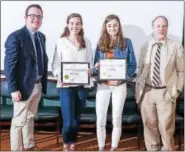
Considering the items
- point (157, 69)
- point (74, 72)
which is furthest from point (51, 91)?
point (157, 69)

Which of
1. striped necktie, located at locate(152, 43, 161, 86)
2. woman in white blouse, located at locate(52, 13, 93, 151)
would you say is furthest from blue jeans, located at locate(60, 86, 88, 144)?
striped necktie, located at locate(152, 43, 161, 86)

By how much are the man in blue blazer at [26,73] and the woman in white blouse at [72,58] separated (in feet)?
0.58

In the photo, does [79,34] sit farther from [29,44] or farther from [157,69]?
[157,69]

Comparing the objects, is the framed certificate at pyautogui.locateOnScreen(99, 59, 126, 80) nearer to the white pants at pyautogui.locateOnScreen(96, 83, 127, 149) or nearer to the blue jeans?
the white pants at pyautogui.locateOnScreen(96, 83, 127, 149)

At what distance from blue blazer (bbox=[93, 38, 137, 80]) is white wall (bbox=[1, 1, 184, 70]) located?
5.4 inches

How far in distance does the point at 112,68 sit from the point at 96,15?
64cm

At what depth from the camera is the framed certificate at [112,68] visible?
141 inches

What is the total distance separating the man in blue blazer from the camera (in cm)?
348

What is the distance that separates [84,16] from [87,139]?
148 cm

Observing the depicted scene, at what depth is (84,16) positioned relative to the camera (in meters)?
3.71

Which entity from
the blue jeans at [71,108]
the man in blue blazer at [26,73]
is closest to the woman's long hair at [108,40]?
the blue jeans at [71,108]

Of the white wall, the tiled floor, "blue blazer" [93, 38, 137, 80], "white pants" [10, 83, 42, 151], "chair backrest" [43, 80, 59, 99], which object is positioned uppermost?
the white wall

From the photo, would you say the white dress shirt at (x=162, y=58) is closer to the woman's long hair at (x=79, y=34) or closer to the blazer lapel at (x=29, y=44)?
the woman's long hair at (x=79, y=34)

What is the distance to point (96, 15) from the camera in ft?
12.3
